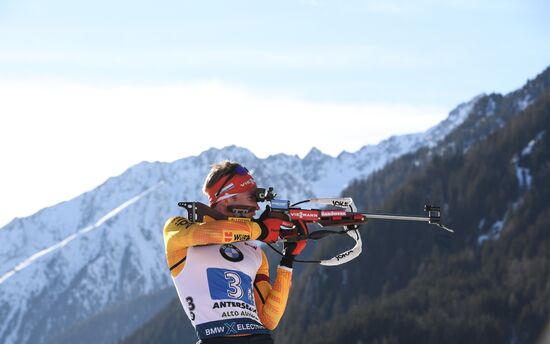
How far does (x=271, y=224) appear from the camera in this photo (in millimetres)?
7895

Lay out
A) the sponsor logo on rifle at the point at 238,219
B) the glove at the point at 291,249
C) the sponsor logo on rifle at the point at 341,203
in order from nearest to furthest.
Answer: the sponsor logo on rifle at the point at 238,219 → the glove at the point at 291,249 → the sponsor logo on rifle at the point at 341,203

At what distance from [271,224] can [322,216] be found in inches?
32.6

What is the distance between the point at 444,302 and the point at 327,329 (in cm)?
2294

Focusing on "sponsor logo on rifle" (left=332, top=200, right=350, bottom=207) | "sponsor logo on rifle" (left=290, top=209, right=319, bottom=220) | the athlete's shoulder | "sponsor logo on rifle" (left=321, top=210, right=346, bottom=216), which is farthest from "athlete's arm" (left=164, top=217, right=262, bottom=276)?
"sponsor logo on rifle" (left=332, top=200, right=350, bottom=207)

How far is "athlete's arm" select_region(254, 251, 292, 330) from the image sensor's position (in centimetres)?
818

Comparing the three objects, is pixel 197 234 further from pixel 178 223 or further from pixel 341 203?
pixel 341 203

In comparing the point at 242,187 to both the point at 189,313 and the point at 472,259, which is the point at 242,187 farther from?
the point at 472,259

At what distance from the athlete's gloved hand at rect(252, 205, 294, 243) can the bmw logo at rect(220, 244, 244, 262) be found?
0.76 feet

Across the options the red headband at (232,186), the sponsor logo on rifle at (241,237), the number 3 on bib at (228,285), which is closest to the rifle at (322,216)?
the red headband at (232,186)

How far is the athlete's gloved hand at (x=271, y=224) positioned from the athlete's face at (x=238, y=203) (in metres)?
0.14

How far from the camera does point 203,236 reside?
737 centimetres

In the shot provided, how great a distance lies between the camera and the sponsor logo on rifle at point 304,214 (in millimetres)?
8246

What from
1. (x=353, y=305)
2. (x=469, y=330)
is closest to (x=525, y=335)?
(x=469, y=330)

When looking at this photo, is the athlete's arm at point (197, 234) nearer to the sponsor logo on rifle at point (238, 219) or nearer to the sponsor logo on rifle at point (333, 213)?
the sponsor logo on rifle at point (238, 219)
